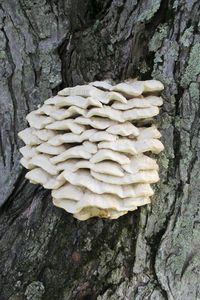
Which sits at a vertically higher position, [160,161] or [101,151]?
[101,151]

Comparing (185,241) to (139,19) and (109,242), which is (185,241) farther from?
(139,19)

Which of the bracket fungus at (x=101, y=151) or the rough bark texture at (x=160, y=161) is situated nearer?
the bracket fungus at (x=101, y=151)

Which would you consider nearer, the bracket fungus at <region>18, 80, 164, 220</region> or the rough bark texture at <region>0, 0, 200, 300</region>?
the bracket fungus at <region>18, 80, 164, 220</region>

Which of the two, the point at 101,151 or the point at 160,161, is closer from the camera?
the point at 101,151
